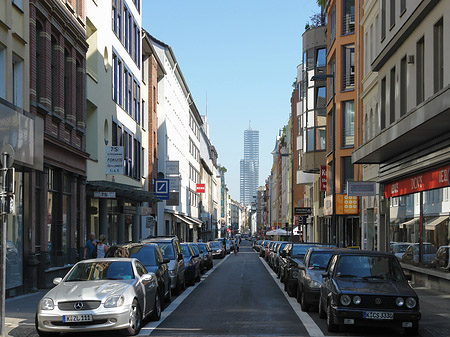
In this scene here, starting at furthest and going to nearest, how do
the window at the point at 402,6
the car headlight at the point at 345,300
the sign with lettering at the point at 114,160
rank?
the sign with lettering at the point at 114,160 < the window at the point at 402,6 < the car headlight at the point at 345,300

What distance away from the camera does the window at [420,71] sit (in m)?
22.0

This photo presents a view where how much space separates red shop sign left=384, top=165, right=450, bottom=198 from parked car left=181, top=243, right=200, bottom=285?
8.00 m

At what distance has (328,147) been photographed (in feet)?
155

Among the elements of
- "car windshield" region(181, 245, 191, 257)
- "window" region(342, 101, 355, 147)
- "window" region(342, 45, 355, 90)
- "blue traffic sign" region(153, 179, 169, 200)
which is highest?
"window" region(342, 45, 355, 90)

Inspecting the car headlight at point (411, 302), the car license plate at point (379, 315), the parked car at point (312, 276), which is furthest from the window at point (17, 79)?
the car headlight at point (411, 302)

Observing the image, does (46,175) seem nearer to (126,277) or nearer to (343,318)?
(126,277)

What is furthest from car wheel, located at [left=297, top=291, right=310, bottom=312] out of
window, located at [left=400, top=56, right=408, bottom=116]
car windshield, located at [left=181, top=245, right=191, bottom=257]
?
window, located at [left=400, top=56, right=408, bottom=116]

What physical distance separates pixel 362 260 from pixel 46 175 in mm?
12175

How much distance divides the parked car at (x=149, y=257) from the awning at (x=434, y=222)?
845 centimetres

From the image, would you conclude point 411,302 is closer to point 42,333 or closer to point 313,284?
point 313,284

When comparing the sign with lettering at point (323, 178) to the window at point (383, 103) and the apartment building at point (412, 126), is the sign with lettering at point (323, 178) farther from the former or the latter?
the window at point (383, 103)

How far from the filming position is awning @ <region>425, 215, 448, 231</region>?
20541mm

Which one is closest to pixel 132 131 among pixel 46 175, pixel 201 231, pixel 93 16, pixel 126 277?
pixel 93 16

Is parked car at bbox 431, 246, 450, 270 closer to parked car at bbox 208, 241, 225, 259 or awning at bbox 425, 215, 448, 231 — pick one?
awning at bbox 425, 215, 448, 231
